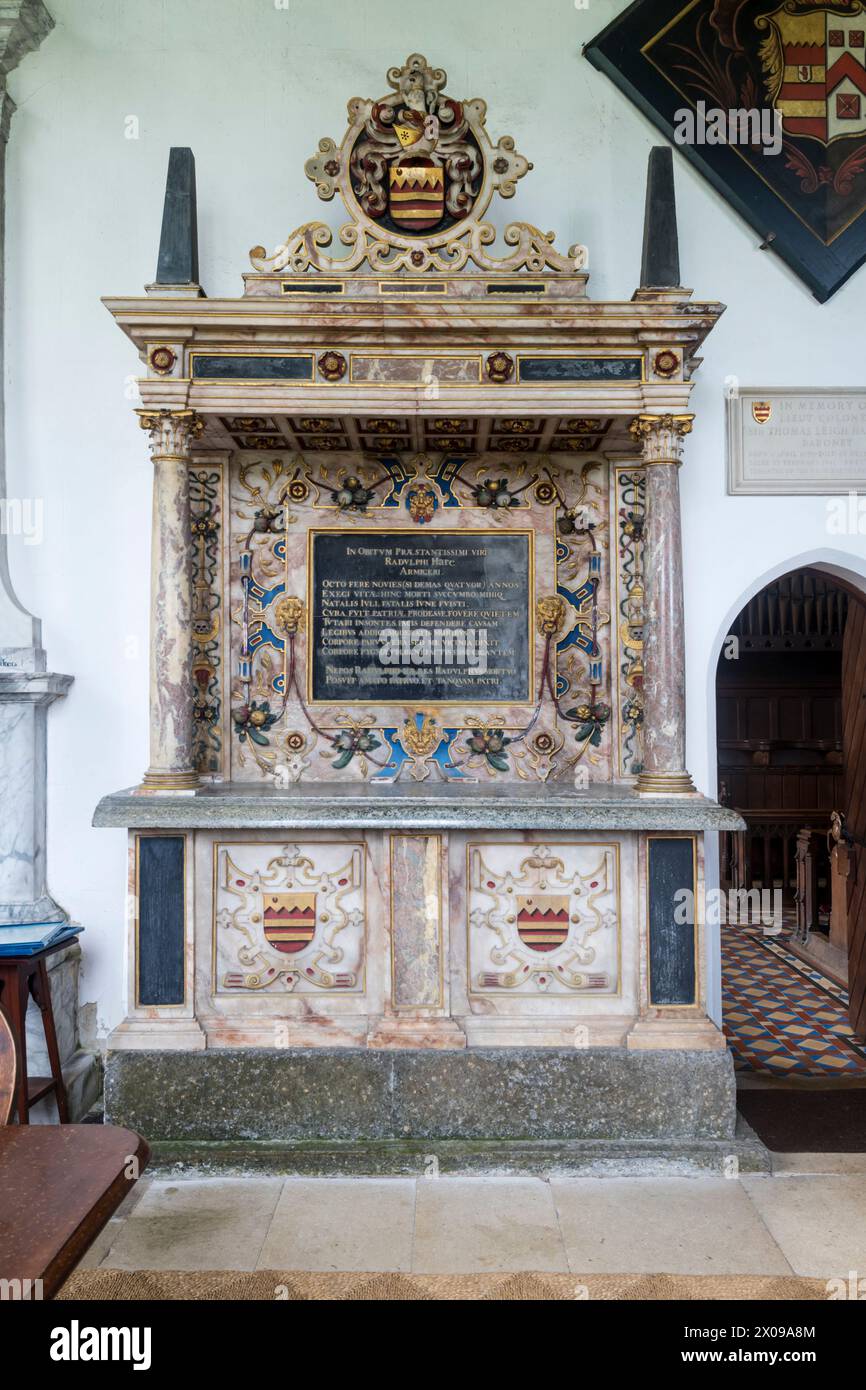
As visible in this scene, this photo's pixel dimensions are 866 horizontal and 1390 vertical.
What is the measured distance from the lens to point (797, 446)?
4148 millimetres

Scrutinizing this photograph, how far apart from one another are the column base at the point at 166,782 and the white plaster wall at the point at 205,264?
0.60 metres

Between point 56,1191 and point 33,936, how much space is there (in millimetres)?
2067

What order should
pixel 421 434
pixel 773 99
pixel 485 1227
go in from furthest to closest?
pixel 773 99
pixel 421 434
pixel 485 1227

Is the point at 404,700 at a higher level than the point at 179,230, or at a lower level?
lower

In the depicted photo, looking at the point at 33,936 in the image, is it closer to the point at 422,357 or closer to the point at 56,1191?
the point at 56,1191

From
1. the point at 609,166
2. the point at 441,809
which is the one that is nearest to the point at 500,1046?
the point at 441,809

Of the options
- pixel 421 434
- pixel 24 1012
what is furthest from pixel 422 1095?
pixel 421 434

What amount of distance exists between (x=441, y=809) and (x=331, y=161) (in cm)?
256

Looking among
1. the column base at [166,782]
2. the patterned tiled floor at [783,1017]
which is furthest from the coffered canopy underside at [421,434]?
the patterned tiled floor at [783,1017]

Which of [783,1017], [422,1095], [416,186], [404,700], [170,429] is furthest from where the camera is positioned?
[783,1017]

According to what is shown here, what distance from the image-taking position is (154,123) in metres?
4.17

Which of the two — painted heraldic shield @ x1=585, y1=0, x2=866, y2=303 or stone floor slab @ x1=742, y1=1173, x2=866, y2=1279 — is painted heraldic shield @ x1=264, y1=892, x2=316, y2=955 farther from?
painted heraldic shield @ x1=585, y1=0, x2=866, y2=303

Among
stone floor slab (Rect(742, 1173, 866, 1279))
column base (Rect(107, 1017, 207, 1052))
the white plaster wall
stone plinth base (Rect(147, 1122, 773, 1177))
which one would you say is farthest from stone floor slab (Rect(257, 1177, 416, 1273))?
the white plaster wall

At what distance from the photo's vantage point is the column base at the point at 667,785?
142 inches
